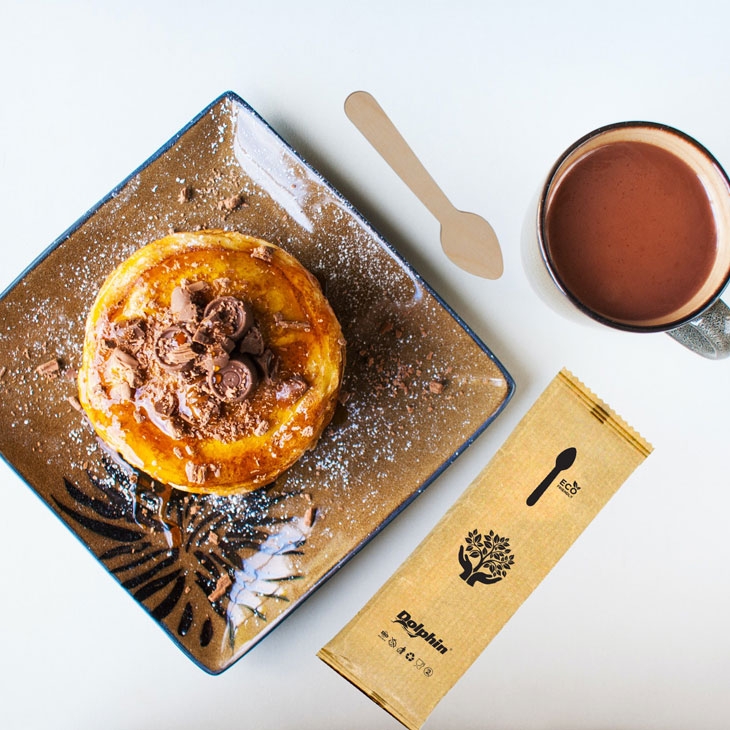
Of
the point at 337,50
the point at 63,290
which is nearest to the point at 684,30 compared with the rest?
the point at 337,50

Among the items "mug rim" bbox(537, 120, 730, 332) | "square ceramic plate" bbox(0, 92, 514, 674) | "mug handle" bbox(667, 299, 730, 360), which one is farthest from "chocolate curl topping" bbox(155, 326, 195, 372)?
"mug handle" bbox(667, 299, 730, 360)

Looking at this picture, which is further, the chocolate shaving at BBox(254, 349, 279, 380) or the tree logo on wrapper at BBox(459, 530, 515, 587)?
the tree logo on wrapper at BBox(459, 530, 515, 587)

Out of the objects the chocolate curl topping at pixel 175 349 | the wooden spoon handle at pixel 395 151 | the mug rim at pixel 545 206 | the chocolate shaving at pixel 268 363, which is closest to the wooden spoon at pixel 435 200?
the wooden spoon handle at pixel 395 151

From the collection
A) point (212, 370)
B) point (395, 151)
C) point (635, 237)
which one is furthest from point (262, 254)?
point (635, 237)

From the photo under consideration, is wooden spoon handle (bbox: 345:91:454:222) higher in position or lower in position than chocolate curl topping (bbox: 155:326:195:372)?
higher

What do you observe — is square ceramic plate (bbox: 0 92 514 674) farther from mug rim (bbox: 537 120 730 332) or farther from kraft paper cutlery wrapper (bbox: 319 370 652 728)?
mug rim (bbox: 537 120 730 332)

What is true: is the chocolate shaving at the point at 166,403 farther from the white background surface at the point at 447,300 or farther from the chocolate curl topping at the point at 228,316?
the white background surface at the point at 447,300

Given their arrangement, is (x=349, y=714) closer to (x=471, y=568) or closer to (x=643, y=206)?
(x=471, y=568)
